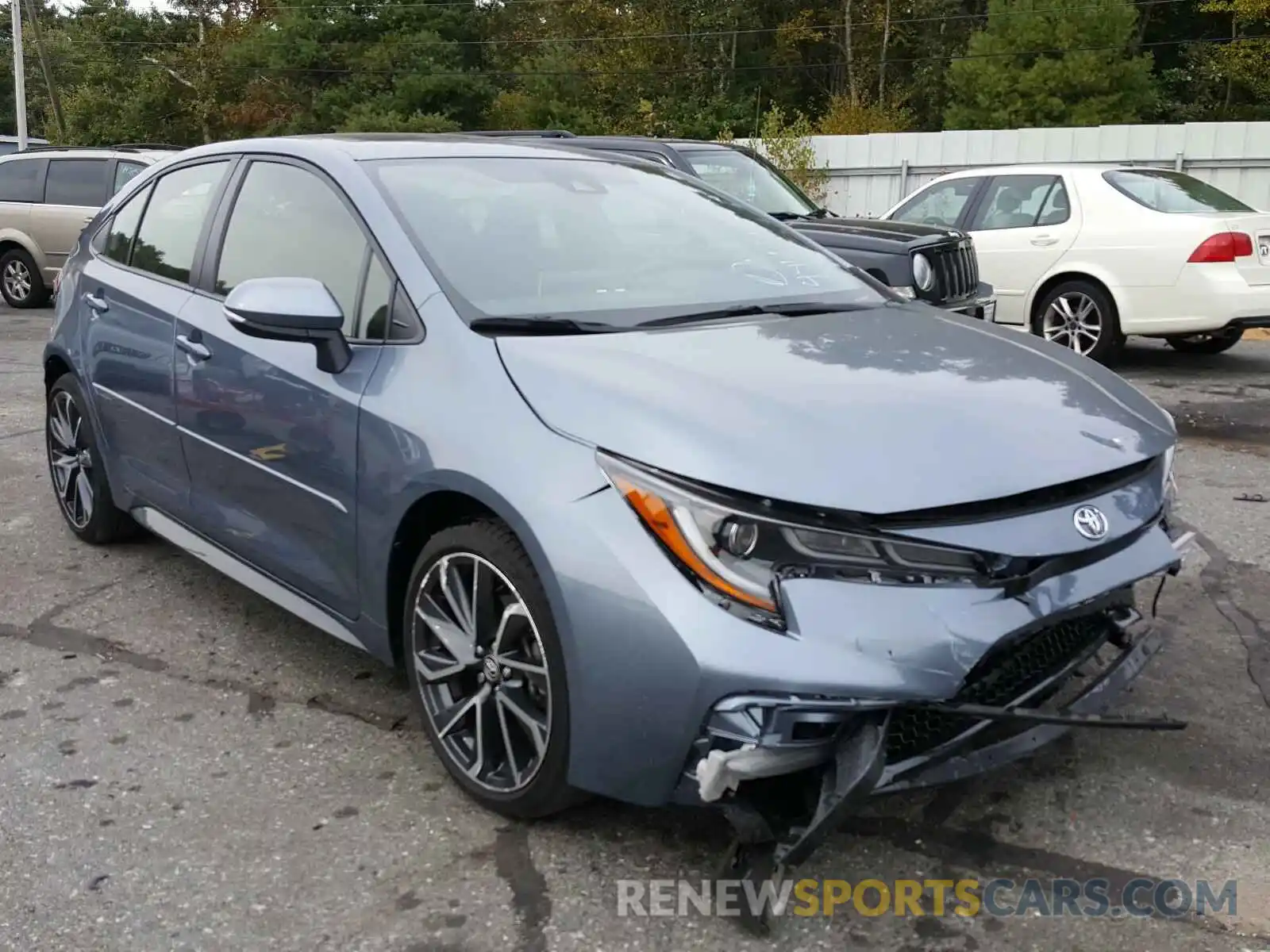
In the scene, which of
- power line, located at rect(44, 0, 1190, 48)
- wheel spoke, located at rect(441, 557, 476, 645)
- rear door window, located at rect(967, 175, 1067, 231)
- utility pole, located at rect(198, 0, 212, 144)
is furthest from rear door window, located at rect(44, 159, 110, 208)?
utility pole, located at rect(198, 0, 212, 144)

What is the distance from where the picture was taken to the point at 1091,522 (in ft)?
8.79

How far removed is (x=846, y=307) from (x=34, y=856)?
8.39ft

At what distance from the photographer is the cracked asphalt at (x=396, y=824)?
2588 mm

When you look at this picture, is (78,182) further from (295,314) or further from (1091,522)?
(1091,522)

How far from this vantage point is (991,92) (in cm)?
3741

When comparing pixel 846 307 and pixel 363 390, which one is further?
pixel 846 307

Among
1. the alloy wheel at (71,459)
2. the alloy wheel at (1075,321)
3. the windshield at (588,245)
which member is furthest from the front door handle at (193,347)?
the alloy wheel at (1075,321)

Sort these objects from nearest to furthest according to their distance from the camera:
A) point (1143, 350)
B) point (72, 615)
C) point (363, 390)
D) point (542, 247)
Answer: point (363, 390) → point (542, 247) → point (72, 615) → point (1143, 350)

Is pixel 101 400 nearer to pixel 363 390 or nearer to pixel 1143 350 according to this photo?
pixel 363 390

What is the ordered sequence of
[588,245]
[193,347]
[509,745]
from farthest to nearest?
[193,347] → [588,245] → [509,745]

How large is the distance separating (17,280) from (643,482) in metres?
14.5

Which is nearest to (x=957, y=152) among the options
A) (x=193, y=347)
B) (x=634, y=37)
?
(x=193, y=347)

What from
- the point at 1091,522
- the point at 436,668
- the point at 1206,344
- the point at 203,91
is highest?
the point at 203,91

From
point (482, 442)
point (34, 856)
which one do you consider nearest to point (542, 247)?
point (482, 442)
